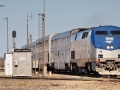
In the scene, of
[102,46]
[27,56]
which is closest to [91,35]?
[102,46]

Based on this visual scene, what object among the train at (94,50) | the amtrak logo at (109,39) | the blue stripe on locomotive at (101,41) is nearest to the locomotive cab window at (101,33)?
the train at (94,50)

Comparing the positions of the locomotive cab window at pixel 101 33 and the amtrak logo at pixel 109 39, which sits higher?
the locomotive cab window at pixel 101 33

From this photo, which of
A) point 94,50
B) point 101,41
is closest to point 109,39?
point 101,41

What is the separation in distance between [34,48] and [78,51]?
26.7 m

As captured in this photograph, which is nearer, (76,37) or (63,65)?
(76,37)

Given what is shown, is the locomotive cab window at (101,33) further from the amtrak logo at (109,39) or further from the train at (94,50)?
the amtrak logo at (109,39)

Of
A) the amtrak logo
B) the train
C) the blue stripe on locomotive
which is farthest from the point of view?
the amtrak logo

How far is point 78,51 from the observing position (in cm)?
4841

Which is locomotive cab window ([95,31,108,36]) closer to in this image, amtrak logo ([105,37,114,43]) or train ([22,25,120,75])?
train ([22,25,120,75])

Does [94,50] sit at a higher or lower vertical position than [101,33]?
lower

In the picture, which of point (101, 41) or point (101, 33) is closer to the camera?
point (101, 41)

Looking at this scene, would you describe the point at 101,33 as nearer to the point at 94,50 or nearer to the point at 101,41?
the point at 101,41

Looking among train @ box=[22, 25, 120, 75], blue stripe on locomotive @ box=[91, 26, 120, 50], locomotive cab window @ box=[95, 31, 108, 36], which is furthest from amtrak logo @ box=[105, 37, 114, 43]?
locomotive cab window @ box=[95, 31, 108, 36]

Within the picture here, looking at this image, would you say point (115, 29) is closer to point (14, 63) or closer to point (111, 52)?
point (111, 52)
